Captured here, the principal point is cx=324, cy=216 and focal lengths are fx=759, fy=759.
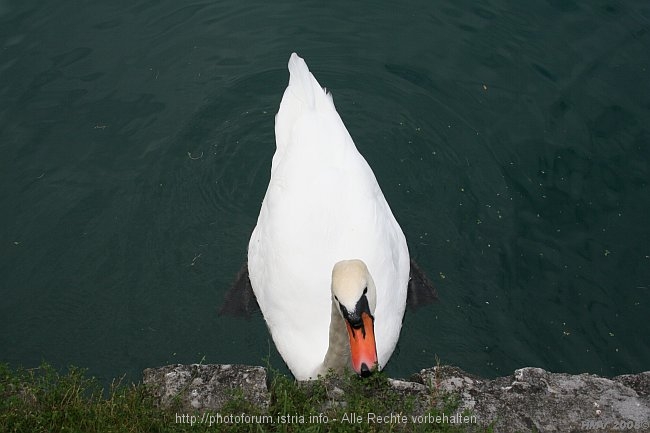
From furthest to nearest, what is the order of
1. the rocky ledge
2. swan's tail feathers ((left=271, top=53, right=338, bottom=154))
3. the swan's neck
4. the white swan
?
swan's tail feathers ((left=271, top=53, right=338, bottom=154)) → the white swan → the swan's neck → the rocky ledge

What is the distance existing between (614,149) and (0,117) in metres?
6.30

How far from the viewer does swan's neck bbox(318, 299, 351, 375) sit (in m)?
4.58

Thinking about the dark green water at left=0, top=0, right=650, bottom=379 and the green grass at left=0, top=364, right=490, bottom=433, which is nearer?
the green grass at left=0, top=364, right=490, bottom=433

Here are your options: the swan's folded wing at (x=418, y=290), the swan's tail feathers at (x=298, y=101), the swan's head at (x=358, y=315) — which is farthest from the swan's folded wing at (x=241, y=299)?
the swan's head at (x=358, y=315)

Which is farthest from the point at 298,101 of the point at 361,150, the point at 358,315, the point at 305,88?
the point at 358,315

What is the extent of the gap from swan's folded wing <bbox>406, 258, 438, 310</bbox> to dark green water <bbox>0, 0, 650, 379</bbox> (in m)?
0.11

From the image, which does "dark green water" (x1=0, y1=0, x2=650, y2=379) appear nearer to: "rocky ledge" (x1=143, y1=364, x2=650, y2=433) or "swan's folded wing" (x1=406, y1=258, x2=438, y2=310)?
"swan's folded wing" (x1=406, y1=258, x2=438, y2=310)

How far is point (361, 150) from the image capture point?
296 inches

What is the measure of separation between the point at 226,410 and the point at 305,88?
3.11m

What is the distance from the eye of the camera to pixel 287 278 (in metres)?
5.47

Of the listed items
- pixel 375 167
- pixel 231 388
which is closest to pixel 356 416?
pixel 231 388

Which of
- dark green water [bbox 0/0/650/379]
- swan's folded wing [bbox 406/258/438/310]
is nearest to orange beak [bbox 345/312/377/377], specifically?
dark green water [bbox 0/0/650/379]

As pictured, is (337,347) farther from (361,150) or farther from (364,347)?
(361,150)

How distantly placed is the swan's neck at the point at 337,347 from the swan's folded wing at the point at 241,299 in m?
1.66
